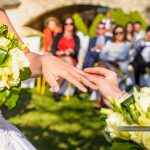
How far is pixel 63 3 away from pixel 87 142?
12878 mm

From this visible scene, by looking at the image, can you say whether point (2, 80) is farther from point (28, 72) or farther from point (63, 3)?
point (63, 3)

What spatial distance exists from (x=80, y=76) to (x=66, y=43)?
25.7 ft

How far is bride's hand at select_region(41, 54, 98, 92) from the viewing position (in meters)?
2.57

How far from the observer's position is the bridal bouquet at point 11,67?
8.86ft

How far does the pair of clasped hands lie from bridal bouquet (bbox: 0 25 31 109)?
0.11m

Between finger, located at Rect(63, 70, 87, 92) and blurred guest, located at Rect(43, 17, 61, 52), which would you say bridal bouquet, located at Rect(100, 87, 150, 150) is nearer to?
finger, located at Rect(63, 70, 87, 92)

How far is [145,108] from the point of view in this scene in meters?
2.45

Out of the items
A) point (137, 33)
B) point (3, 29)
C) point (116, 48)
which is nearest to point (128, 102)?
point (3, 29)

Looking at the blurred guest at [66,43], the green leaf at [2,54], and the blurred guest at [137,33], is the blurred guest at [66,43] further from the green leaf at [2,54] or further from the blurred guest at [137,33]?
the green leaf at [2,54]

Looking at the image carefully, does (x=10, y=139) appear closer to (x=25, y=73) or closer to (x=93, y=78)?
(x=25, y=73)

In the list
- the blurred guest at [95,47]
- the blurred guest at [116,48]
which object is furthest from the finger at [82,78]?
the blurred guest at [95,47]

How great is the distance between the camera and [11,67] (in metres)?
2.70

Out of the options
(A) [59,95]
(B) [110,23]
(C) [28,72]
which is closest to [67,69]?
(C) [28,72]

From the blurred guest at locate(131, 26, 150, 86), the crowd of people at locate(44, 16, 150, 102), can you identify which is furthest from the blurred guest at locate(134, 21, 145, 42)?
the blurred guest at locate(131, 26, 150, 86)
